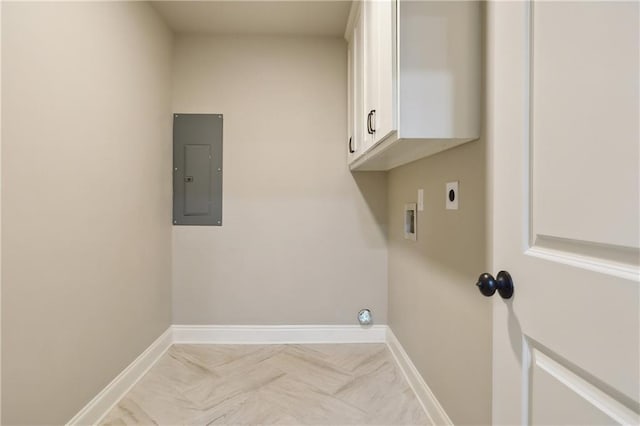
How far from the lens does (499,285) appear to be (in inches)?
30.9

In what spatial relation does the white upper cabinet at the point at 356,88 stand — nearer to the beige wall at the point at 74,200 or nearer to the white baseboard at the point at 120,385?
the beige wall at the point at 74,200

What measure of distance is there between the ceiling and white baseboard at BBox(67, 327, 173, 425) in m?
2.23

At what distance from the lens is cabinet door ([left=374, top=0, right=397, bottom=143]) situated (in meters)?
1.27

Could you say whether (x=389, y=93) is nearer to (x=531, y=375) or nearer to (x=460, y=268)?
(x=460, y=268)

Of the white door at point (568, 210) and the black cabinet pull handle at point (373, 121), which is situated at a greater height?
the black cabinet pull handle at point (373, 121)

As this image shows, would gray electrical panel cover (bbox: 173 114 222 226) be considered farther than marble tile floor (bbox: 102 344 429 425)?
Yes

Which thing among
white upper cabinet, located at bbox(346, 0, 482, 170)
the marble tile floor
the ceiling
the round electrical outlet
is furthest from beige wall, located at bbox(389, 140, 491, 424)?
the ceiling

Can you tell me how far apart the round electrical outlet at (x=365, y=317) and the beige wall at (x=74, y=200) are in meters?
1.48

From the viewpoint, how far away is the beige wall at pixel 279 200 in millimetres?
2703

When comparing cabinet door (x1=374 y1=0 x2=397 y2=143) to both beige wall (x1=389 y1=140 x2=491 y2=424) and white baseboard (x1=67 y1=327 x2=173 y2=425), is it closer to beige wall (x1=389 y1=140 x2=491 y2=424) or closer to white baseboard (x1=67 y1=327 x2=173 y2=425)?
beige wall (x1=389 y1=140 x2=491 y2=424)

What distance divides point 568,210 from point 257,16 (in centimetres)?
241

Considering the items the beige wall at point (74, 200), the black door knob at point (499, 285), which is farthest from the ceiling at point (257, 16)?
the black door knob at point (499, 285)

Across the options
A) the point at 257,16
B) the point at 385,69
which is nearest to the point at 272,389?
the point at 385,69

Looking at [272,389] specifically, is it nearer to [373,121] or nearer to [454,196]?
[454,196]
